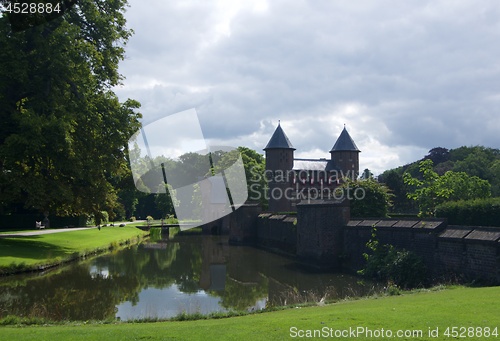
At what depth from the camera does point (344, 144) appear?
58.0 meters

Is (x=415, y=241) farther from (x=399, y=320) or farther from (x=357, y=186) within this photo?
(x=399, y=320)

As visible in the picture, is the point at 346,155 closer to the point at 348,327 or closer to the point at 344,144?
the point at 344,144

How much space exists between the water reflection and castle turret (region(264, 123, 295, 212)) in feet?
84.2

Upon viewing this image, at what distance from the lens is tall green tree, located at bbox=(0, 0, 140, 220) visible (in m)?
19.3

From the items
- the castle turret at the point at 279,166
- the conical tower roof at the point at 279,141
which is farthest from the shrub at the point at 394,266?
the conical tower roof at the point at 279,141

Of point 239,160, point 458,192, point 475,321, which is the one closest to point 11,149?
point 475,321

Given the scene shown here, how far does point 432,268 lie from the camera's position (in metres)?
16.5

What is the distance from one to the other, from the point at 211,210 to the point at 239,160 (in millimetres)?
7855

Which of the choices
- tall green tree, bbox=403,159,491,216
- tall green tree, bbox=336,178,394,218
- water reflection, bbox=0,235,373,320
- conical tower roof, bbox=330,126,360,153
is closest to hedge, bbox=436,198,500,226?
water reflection, bbox=0,235,373,320

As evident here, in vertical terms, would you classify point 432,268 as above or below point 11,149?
below

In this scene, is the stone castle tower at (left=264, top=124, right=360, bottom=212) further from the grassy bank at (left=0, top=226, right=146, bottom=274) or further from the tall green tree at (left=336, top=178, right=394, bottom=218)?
the tall green tree at (left=336, top=178, right=394, bottom=218)

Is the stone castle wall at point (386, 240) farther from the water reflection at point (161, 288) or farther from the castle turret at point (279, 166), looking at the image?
the castle turret at point (279, 166)

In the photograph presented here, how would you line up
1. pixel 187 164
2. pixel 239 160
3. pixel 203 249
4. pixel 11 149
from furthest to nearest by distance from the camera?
A: pixel 187 164 → pixel 239 160 → pixel 203 249 → pixel 11 149

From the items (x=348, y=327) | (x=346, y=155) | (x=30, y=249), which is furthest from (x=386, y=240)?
(x=346, y=155)
